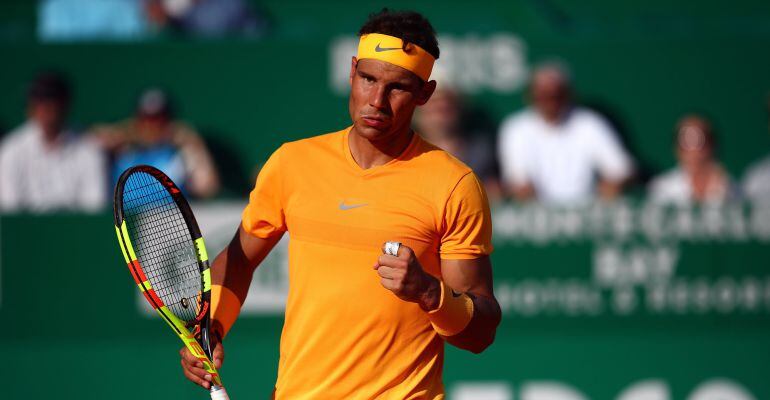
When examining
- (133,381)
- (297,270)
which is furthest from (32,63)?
(297,270)

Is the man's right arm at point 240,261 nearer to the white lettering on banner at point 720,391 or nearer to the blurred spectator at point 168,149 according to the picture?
the blurred spectator at point 168,149

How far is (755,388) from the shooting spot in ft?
22.2

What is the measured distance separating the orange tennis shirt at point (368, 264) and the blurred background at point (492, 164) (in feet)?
10.1

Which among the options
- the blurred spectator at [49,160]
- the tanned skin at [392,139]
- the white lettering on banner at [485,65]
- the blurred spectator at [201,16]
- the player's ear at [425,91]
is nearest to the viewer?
the tanned skin at [392,139]

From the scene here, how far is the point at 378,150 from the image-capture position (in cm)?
367

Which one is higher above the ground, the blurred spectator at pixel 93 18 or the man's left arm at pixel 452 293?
the blurred spectator at pixel 93 18

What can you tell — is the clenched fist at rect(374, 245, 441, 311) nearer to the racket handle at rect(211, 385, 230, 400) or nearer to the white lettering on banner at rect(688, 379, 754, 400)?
the racket handle at rect(211, 385, 230, 400)

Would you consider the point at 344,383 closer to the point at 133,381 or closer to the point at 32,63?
the point at 133,381

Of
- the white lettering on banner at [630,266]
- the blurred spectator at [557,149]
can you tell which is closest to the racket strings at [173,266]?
the white lettering on banner at [630,266]

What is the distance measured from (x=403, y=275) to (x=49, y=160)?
4.63m

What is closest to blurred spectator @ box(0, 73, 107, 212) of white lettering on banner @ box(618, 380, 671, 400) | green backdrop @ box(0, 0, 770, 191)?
green backdrop @ box(0, 0, 770, 191)

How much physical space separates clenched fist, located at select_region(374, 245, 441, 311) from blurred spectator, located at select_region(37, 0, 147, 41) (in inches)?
210

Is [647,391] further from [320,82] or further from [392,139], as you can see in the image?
[392,139]

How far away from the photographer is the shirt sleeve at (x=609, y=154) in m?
7.38
